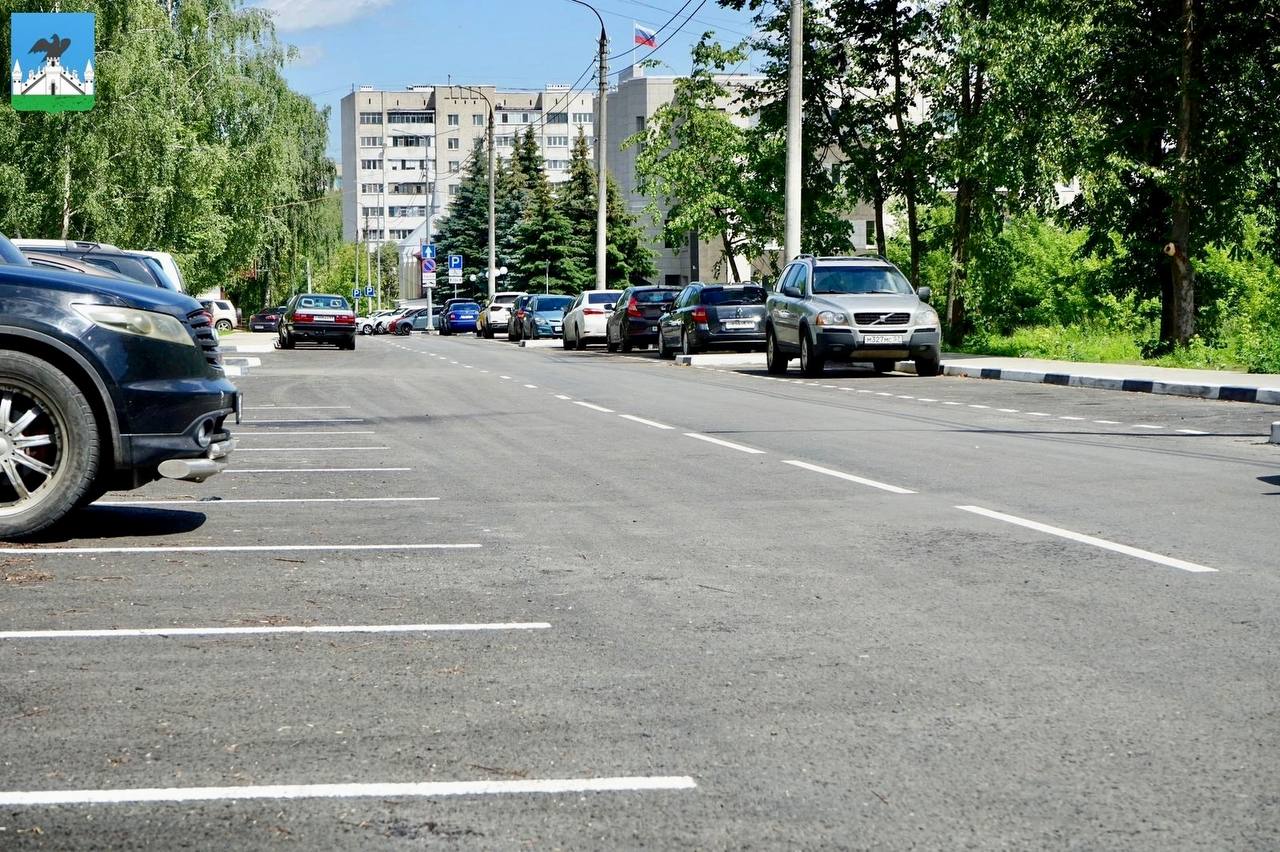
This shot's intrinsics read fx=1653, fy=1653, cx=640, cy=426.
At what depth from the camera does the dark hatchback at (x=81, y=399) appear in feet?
A: 26.5

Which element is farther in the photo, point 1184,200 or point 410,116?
point 410,116

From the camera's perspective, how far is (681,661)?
5520 mm

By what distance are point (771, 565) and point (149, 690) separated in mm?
3277

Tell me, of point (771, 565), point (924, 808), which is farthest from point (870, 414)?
point (924, 808)

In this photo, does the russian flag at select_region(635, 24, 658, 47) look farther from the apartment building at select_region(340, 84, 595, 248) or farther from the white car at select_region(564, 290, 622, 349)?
the apartment building at select_region(340, 84, 595, 248)

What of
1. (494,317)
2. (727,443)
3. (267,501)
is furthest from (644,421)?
(494,317)

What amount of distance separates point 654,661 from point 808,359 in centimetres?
2168

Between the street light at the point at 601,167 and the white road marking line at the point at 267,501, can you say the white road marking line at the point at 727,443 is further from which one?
the street light at the point at 601,167

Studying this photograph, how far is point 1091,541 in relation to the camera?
27.0ft

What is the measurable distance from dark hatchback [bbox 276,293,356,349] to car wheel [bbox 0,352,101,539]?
38.8m

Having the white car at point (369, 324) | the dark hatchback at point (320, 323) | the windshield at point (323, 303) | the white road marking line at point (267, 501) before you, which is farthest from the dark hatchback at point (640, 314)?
the white car at point (369, 324)

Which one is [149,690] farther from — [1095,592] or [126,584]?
[1095,592]

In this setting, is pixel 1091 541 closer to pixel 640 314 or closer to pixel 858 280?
pixel 858 280

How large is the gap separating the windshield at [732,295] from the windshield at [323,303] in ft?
51.2
